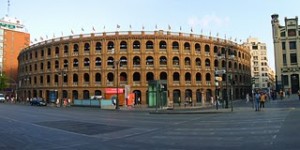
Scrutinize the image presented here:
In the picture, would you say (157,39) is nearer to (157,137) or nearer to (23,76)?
(23,76)

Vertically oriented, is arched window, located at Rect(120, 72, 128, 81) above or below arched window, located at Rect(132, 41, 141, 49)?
below

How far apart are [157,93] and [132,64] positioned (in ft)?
66.8

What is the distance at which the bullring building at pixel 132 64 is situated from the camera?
62.1 m

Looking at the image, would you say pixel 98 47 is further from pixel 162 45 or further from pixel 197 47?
pixel 197 47

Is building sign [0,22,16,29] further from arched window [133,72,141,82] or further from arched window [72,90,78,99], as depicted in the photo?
arched window [133,72,141,82]

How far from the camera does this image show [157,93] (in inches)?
1672

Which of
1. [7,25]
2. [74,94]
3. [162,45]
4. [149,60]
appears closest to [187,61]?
[162,45]

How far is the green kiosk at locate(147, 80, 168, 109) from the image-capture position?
4281cm

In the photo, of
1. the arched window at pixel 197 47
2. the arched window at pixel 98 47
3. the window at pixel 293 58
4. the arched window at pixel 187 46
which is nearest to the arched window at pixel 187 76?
the arched window at pixel 187 46

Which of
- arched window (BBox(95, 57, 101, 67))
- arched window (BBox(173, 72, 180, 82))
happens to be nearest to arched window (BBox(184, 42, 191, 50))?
arched window (BBox(173, 72, 180, 82))

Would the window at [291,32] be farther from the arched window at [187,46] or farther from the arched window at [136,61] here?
the arched window at [136,61]

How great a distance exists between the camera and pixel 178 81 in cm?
6369

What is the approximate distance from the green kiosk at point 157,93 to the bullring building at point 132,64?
56.7 feet

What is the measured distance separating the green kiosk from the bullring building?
680 inches
